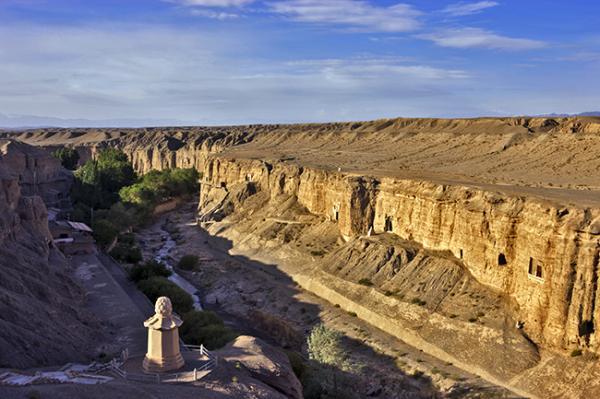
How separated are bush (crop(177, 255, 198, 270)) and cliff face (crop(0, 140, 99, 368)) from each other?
16159 millimetres

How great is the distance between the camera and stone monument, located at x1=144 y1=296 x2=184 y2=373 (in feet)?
62.0

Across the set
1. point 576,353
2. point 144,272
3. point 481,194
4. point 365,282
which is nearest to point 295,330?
point 365,282

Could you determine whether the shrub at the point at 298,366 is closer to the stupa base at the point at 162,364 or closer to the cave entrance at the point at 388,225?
the stupa base at the point at 162,364

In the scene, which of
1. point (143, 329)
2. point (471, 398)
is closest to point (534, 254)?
point (471, 398)

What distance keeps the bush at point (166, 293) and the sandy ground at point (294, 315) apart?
5.70 metres

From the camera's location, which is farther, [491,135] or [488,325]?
[491,135]

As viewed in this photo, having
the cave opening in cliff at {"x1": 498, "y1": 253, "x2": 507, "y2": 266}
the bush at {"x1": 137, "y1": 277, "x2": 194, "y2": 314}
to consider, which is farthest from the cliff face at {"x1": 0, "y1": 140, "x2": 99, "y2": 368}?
the cave opening in cliff at {"x1": 498, "y1": 253, "x2": 507, "y2": 266}

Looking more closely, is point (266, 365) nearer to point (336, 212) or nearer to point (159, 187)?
point (336, 212)

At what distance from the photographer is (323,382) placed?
26.2 metres

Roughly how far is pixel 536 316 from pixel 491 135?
4528cm

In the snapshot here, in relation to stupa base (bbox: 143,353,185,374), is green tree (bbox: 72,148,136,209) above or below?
above

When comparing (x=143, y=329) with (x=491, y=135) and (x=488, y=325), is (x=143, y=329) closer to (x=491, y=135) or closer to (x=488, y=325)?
(x=488, y=325)

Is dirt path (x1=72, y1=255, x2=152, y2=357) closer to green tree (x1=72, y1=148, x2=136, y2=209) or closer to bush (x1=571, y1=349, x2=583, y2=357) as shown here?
bush (x1=571, y1=349, x2=583, y2=357)

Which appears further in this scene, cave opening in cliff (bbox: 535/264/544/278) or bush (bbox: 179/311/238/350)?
cave opening in cliff (bbox: 535/264/544/278)
